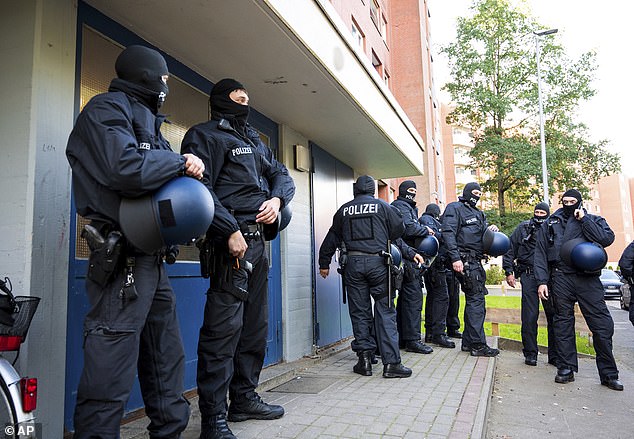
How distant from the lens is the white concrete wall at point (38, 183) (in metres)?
2.85

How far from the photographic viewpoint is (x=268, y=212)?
3.42m

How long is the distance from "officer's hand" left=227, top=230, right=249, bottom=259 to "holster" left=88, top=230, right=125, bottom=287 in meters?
0.85

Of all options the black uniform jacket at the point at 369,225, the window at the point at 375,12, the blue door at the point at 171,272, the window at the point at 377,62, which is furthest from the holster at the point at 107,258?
the window at the point at 375,12

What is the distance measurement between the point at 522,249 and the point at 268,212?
4.88 metres

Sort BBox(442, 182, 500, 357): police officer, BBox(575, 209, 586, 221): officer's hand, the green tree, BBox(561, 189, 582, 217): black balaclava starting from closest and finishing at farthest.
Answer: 1. BBox(575, 209, 586, 221): officer's hand
2. BBox(561, 189, 582, 217): black balaclava
3. BBox(442, 182, 500, 357): police officer
4. the green tree

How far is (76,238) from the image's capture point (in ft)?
10.8

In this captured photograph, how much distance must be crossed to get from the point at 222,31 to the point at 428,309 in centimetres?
546

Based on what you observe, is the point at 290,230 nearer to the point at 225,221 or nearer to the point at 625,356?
the point at 225,221

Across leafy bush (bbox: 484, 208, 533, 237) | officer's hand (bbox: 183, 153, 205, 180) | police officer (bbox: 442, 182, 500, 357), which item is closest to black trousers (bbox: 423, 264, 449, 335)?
police officer (bbox: 442, 182, 500, 357)

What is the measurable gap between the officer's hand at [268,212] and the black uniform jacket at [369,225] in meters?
2.20

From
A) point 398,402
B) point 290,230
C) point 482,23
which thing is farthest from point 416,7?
point 398,402

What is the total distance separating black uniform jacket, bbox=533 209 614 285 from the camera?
5602 millimetres

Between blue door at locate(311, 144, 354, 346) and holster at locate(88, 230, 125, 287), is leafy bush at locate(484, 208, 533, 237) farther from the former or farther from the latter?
holster at locate(88, 230, 125, 287)

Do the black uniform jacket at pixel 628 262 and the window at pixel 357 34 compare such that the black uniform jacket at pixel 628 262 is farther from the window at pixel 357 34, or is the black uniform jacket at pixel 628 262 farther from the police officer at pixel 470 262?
the window at pixel 357 34
